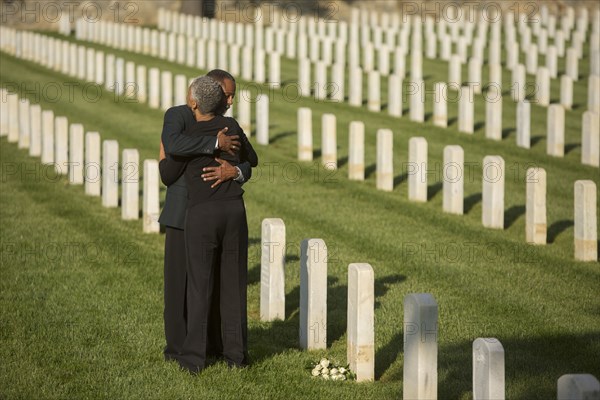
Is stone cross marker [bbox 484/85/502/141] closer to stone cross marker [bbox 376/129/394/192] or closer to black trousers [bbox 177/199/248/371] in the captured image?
stone cross marker [bbox 376/129/394/192]

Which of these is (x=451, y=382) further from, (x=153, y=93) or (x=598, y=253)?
(x=153, y=93)

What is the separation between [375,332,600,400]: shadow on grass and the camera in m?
7.68

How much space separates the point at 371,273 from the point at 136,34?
23.5 metres

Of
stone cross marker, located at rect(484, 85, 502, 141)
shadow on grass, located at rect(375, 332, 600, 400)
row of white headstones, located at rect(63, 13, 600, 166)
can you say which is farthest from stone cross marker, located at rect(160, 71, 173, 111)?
shadow on grass, located at rect(375, 332, 600, 400)

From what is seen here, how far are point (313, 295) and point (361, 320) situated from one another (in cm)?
84

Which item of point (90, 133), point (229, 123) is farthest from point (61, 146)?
point (229, 123)

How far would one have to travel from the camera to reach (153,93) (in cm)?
2228

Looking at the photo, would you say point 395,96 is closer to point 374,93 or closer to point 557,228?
point 374,93

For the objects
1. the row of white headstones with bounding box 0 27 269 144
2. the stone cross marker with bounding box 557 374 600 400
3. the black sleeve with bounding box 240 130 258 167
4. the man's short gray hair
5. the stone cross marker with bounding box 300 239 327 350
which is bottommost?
the row of white headstones with bounding box 0 27 269 144

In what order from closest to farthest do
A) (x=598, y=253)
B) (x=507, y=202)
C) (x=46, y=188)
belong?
(x=598, y=253) → (x=507, y=202) → (x=46, y=188)

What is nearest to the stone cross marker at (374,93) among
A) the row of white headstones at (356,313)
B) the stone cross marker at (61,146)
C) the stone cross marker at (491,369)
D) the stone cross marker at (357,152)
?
the stone cross marker at (357,152)

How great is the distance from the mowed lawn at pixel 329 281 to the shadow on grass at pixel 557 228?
0.11 ft

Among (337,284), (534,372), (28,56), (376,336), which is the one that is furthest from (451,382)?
(28,56)

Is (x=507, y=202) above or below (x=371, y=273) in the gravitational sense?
below
